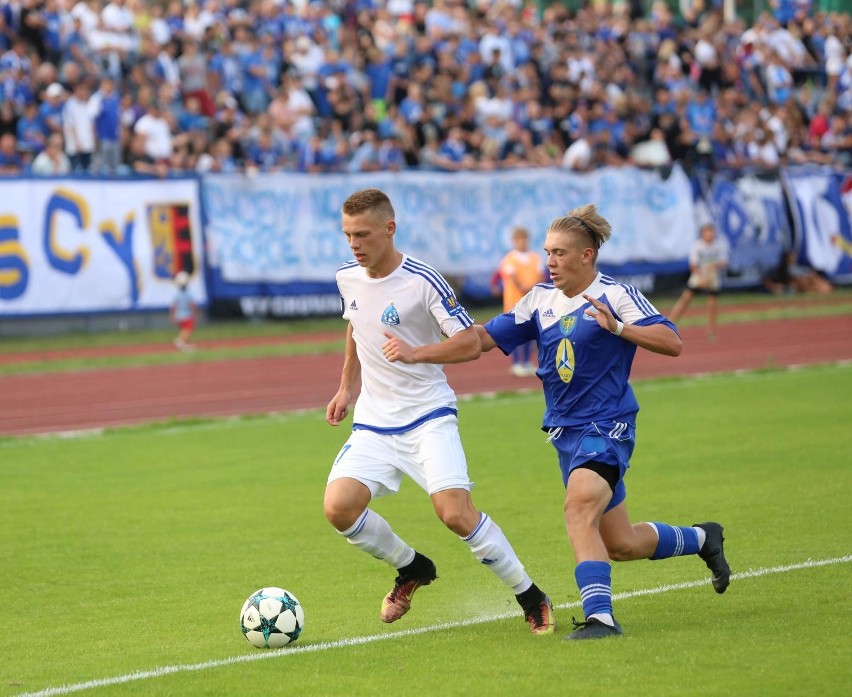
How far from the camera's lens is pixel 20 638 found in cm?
760

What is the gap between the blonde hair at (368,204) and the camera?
7.23 m

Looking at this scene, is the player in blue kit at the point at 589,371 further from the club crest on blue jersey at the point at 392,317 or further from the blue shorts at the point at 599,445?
the club crest on blue jersey at the point at 392,317

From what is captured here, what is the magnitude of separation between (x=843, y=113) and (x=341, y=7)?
14.9m

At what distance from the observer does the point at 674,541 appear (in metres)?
7.55

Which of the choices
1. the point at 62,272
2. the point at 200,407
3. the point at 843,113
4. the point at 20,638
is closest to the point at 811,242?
the point at 843,113

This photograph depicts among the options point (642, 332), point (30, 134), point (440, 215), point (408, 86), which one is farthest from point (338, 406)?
point (408, 86)

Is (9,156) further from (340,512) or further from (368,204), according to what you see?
(340,512)

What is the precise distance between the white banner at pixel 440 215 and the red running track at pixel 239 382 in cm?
390

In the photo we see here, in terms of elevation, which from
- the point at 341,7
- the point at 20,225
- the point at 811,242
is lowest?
the point at 811,242

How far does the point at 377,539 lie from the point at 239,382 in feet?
43.4

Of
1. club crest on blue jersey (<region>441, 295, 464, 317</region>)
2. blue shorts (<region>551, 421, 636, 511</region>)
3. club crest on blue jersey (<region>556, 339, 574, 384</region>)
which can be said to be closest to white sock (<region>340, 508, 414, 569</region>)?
blue shorts (<region>551, 421, 636, 511</region>)

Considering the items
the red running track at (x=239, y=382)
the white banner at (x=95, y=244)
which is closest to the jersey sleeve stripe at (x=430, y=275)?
the red running track at (x=239, y=382)

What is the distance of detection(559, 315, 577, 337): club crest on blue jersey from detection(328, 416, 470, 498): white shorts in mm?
729

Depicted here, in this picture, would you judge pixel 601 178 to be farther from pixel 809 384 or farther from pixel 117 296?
pixel 809 384
